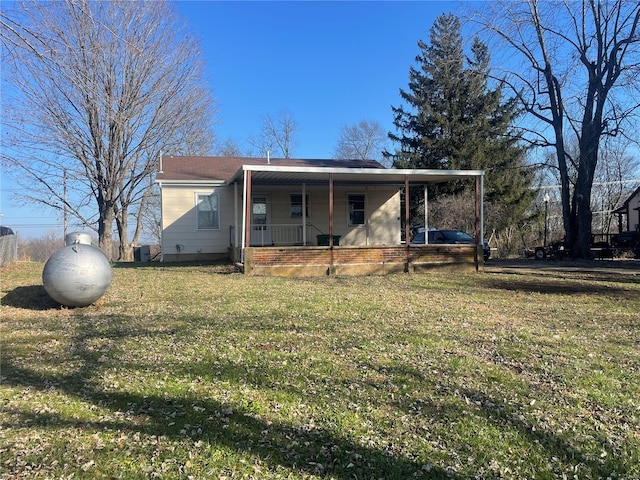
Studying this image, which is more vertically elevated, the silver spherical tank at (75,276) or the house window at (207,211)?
the house window at (207,211)

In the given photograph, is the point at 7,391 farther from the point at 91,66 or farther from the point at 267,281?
the point at 91,66

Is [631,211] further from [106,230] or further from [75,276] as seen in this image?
[75,276]

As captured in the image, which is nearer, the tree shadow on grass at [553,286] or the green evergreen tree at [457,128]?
the tree shadow on grass at [553,286]

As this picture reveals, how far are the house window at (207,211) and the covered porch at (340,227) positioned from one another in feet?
3.09

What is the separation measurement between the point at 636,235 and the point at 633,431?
22237mm

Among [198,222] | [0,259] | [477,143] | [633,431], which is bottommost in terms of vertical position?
[633,431]

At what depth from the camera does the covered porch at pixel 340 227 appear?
1270 cm

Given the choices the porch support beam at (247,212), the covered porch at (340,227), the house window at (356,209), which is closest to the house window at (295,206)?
the covered porch at (340,227)

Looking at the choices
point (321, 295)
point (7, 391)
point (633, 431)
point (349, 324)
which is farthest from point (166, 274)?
point (633, 431)

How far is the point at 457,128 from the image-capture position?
2798 centimetres

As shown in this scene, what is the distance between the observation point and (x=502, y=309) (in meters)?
8.09

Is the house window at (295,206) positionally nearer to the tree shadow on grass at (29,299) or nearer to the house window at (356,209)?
the house window at (356,209)

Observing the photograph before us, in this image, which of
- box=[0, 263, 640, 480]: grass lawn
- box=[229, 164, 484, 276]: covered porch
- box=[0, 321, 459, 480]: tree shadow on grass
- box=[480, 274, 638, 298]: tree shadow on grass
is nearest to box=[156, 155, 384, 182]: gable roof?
box=[229, 164, 484, 276]: covered porch

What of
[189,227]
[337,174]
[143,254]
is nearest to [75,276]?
[337,174]
